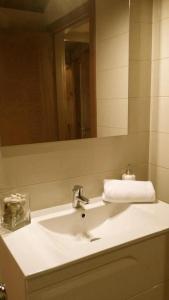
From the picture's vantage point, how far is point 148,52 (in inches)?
57.8

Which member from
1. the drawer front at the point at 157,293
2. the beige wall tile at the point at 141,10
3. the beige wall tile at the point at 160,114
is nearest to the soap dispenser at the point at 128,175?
the beige wall tile at the point at 160,114

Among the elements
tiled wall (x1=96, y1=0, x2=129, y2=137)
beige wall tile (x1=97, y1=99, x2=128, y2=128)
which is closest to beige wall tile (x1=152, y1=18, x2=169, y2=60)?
tiled wall (x1=96, y1=0, x2=129, y2=137)

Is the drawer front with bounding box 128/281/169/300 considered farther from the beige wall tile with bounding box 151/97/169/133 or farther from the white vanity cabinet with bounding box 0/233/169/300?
the beige wall tile with bounding box 151/97/169/133

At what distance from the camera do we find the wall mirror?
3.72 ft

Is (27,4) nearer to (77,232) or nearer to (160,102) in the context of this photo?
(160,102)

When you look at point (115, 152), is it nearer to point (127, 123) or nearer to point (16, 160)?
point (127, 123)

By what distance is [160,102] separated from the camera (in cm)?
146

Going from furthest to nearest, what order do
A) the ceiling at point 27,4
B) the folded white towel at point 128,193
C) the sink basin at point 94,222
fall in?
the folded white towel at point 128,193
the sink basin at point 94,222
the ceiling at point 27,4

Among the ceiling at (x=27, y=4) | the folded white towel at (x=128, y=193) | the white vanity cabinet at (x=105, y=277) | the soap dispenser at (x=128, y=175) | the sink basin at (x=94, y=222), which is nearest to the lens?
the white vanity cabinet at (x=105, y=277)

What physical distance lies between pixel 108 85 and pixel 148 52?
0.29 meters

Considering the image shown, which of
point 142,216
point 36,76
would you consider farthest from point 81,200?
point 36,76

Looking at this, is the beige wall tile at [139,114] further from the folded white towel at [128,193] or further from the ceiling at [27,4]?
the ceiling at [27,4]

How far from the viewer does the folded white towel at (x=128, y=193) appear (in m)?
→ 1.33

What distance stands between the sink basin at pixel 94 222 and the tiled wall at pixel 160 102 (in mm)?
300
